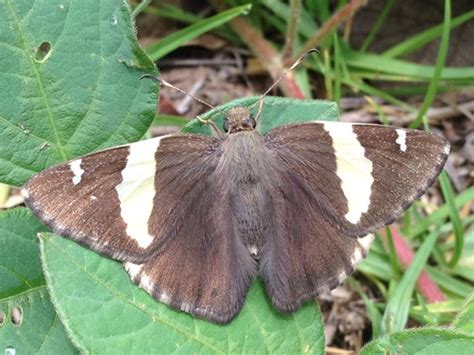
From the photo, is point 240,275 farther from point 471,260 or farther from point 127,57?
point 471,260

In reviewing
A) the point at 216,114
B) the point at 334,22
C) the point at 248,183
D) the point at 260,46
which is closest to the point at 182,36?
the point at 260,46

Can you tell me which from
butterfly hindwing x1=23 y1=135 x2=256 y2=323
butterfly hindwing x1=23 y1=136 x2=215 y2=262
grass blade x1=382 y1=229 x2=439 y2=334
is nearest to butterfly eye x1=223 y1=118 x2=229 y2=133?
butterfly hindwing x1=23 y1=135 x2=256 y2=323

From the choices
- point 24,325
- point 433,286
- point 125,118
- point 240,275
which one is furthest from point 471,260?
point 24,325

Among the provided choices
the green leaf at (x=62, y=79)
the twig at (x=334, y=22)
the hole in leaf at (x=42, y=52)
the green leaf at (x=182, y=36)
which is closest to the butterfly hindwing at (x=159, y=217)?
the green leaf at (x=62, y=79)

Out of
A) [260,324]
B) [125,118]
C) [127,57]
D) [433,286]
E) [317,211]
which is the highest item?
[127,57]

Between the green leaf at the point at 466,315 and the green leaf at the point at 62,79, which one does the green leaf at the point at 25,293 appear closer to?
the green leaf at the point at 62,79

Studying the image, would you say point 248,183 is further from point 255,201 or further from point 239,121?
point 239,121
